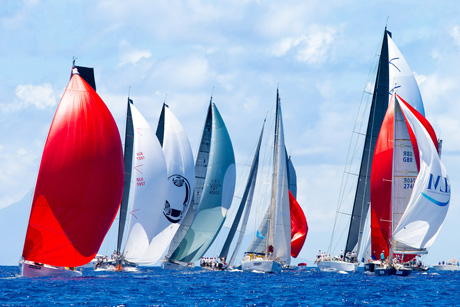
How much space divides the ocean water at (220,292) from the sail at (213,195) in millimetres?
9230

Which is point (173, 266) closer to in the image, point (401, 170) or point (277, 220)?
point (277, 220)

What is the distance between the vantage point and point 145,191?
188 feet

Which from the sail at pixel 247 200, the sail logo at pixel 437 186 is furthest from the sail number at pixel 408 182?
the sail at pixel 247 200

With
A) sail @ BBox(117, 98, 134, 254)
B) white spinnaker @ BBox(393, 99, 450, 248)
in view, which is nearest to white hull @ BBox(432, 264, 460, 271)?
white spinnaker @ BBox(393, 99, 450, 248)

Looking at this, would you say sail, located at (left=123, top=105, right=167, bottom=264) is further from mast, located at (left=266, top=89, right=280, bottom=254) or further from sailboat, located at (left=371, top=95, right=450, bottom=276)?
sailboat, located at (left=371, top=95, right=450, bottom=276)

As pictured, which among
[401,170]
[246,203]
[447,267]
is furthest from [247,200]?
[447,267]

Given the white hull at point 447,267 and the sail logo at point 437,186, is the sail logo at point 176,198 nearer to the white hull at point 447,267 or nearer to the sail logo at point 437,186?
the sail logo at point 437,186

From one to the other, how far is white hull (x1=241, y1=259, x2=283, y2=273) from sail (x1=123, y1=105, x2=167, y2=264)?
7.97 metres

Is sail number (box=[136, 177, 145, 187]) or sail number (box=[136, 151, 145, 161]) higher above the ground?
sail number (box=[136, 151, 145, 161])

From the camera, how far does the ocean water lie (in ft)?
132

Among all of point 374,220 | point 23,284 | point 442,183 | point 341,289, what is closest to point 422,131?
point 442,183

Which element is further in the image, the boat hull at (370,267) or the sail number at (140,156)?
the boat hull at (370,267)

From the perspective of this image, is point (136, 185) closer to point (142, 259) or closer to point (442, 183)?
point (142, 259)

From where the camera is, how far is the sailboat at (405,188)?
57.0 m
